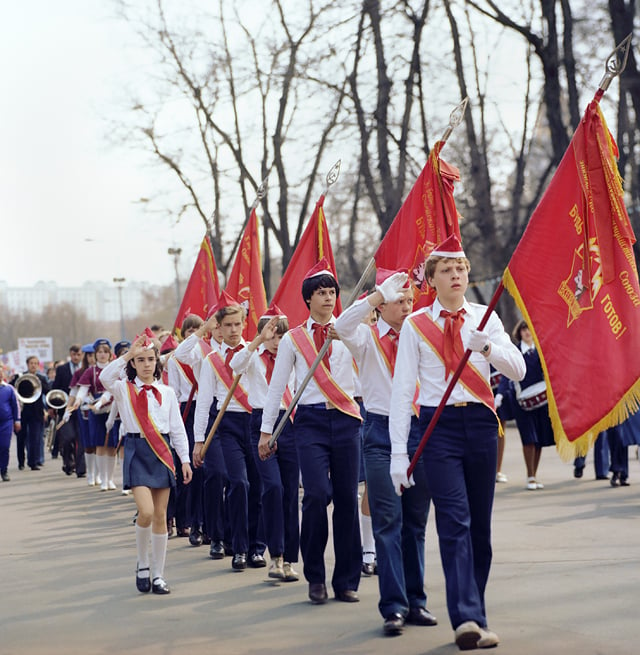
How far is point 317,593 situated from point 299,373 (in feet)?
4.69

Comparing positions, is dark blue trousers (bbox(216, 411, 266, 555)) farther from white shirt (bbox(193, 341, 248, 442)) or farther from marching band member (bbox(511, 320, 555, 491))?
marching band member (bbox(511, 320, 555, 491))

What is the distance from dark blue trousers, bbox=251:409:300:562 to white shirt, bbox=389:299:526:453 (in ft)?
8.28

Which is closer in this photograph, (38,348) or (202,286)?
(202,286)

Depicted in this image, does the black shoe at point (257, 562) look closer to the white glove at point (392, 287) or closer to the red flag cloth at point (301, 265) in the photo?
the red flag cloth at point (301, 265)

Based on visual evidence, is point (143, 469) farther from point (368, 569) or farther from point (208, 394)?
point (368, 569)

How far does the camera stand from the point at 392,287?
6746 mm

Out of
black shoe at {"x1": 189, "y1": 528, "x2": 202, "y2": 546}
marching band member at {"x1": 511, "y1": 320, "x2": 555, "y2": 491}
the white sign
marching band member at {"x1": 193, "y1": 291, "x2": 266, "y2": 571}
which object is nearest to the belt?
marching band member at {"x1": 193, "y1": 291, "x2": 266, "y2": 571}

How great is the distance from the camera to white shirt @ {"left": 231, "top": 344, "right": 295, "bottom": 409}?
9.34m

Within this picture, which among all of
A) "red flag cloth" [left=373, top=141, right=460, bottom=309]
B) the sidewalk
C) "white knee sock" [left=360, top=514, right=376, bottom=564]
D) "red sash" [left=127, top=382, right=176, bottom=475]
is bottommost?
the sidewalk

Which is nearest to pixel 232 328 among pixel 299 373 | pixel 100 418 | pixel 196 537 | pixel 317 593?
pixel 299 373

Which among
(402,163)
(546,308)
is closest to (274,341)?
(546,308)

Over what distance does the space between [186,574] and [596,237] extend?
14.4 ft

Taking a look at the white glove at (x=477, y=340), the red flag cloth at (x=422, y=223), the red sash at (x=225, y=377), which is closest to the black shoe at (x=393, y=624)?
the white glove at (x=477, y=340)

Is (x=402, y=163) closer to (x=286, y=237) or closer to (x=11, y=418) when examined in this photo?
(x=286, y=237)
